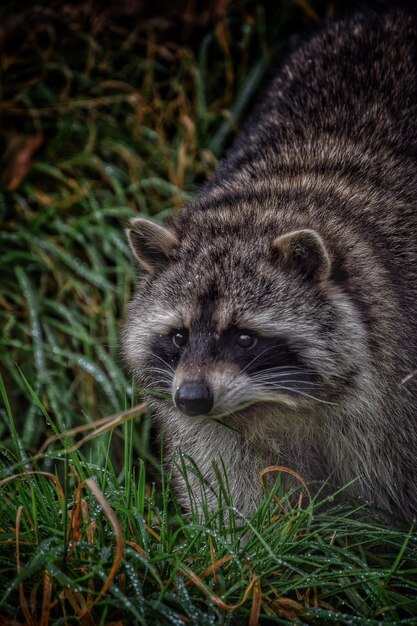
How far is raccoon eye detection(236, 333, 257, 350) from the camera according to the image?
4.08 m

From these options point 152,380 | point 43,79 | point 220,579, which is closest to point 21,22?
point 43,79

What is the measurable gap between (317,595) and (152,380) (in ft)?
4.70

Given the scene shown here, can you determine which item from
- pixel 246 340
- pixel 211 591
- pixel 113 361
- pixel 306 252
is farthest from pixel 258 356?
pixel 113 361

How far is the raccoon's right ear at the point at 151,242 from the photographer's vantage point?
15.0 ft

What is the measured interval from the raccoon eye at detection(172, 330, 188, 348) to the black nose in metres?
0.38

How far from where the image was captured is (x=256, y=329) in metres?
4.07

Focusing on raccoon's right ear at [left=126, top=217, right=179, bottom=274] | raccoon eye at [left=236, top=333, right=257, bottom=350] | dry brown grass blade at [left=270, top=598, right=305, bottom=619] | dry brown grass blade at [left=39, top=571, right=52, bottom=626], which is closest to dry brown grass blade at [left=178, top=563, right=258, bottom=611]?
dry brown grass blade at [left=270, top=598, right=305, bottom=619]

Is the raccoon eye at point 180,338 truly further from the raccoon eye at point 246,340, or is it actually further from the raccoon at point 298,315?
the raccoon eye at point 246,340

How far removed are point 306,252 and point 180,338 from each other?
2.51ft

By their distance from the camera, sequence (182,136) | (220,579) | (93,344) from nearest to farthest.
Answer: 1. (220,579)
2. (93,344)
3. (182,136)

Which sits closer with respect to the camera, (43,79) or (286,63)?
(286,63)

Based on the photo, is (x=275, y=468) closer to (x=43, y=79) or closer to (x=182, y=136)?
(x=182, y=136)

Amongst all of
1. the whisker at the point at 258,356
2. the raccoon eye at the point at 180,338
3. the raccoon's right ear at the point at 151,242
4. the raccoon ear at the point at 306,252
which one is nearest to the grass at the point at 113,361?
the raccoon eye at the point at 180,338

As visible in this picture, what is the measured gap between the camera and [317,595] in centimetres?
380
